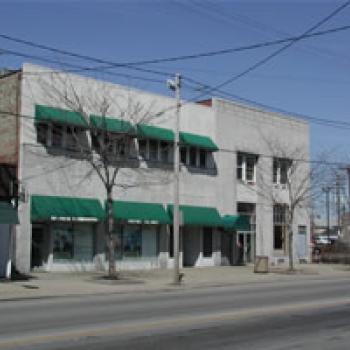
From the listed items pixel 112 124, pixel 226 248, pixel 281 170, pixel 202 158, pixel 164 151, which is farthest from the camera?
pixel 281 170

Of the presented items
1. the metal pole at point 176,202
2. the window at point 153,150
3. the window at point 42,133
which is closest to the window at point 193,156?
the window at point 153,150

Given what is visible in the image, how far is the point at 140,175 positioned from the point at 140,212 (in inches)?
82.6

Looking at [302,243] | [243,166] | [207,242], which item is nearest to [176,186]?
[207,242]

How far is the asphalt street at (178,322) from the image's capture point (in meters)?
11.8

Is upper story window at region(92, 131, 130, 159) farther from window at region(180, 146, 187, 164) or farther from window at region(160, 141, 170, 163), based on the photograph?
window at region(180, 146, 187, 164)

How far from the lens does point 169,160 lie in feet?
130

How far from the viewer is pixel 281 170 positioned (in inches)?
1938

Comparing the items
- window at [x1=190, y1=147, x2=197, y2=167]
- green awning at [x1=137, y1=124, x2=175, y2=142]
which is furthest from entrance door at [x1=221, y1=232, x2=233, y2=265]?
green awning at [x1=137, y1=124, x2=175, y2=142]

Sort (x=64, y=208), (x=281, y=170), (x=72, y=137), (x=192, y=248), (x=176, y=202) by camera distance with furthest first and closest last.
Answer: (x=281, y=170) < (x=192, y=248) < (x=72, y=137) < (x=64, y=208) < (x=176, y=202)

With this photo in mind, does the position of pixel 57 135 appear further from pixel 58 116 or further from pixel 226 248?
pixel 226 248

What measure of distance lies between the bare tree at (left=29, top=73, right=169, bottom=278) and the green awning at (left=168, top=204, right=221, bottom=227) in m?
2.40

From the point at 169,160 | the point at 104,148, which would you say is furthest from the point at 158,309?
the point at 169,160

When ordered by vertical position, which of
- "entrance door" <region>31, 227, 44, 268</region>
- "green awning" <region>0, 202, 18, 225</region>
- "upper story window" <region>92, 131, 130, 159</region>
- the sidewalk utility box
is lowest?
the sidewalk utility box

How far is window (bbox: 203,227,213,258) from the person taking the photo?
138 feet
